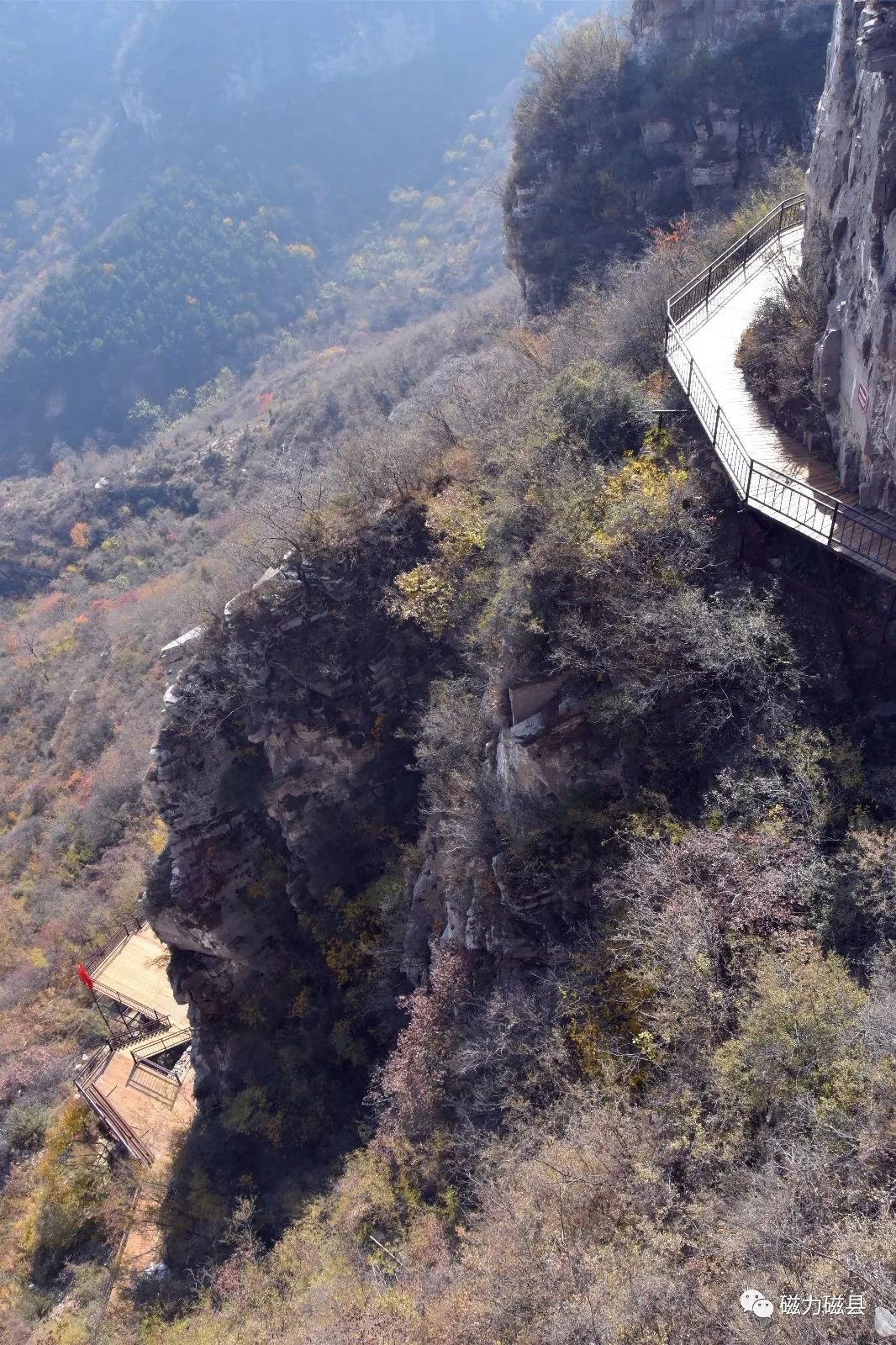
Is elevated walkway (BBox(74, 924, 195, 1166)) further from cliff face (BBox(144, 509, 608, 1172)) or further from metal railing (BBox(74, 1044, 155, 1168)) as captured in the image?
cliff face (BBox(144, 509, 608, 1172))

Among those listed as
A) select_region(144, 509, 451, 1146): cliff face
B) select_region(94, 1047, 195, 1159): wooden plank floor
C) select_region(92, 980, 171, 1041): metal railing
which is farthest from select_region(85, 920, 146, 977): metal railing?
select_region(144, 509, 451, 1146): cliff face

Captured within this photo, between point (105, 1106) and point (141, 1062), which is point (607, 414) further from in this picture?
point (105, 1106)

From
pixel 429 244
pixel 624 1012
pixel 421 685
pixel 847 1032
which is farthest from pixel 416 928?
pixel 429 244

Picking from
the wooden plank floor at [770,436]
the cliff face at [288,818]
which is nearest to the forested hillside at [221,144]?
the cliff face at [288,818]

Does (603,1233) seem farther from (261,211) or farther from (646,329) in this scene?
(261,211)

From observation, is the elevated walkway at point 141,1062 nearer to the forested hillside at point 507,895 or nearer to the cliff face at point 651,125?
the forested hillside at point 507,895
